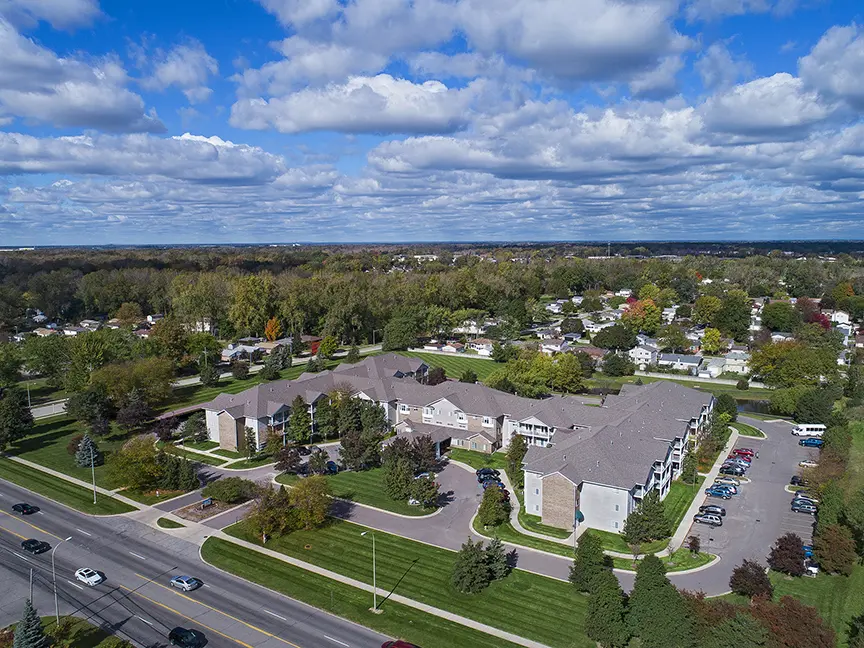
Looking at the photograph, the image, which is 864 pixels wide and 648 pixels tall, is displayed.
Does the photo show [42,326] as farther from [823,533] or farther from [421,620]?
[823,533]

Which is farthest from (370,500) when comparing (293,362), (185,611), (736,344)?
(736,344)

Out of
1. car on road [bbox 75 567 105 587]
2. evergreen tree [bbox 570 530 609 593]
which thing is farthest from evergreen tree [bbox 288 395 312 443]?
evergreen tree [bbox 570 530 609 593]

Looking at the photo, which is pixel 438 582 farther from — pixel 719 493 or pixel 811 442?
pixel 811 442

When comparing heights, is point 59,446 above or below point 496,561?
below

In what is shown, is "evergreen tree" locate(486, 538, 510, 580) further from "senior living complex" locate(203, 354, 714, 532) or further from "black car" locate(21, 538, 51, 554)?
"black car" locate(21, 538, 51, 554)

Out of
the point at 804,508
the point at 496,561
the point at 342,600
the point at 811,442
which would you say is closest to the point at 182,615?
the point at 342,600

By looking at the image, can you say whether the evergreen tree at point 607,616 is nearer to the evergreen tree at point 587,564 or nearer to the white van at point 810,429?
the evergreen tree at point 587,564
